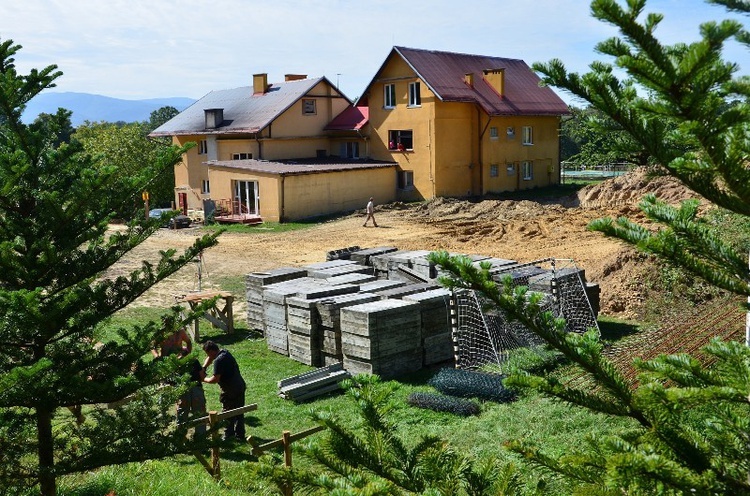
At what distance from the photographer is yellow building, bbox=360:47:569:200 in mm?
41250

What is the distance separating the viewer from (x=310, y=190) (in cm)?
3841

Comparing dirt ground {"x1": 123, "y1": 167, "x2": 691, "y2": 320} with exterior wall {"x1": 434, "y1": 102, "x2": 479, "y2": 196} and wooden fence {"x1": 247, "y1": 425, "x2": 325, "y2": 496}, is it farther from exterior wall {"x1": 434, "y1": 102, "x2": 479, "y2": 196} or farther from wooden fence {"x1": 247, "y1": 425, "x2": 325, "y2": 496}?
wooden fence {"x1": 247, "y1": 425, "x2": 325, "y2": 496}

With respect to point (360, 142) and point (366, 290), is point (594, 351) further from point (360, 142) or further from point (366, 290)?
point (360, 142)

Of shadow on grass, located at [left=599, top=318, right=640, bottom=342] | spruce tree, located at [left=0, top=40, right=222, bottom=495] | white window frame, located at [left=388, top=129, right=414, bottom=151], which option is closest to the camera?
spruce tree, located at [left=0, top=40, right=222, bottom=495]

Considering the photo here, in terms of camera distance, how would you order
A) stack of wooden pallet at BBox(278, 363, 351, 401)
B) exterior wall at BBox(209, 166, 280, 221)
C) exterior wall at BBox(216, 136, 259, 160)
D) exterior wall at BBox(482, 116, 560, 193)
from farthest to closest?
exterior wall at BBox(482, 116, 560, 193), exterior wall at BBox(216, 136, 259, 160), exterior wall at BBox(209, 166, 280, 221), stack of wooden pallet at BBox(278, 363, 351, 401)

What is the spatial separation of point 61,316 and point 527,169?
136 ft

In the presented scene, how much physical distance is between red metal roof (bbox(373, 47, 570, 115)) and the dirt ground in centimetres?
608

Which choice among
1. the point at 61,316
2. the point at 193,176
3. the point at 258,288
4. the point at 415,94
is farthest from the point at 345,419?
the point at 193,176

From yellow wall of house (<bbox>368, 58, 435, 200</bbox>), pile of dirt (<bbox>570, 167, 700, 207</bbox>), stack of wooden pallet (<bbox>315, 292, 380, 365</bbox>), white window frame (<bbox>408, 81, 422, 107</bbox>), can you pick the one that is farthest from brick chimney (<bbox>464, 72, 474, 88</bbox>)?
stack of wooden pallet (<bbox>315, 292, 380, 365</bbox>)

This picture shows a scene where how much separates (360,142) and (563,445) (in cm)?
3613

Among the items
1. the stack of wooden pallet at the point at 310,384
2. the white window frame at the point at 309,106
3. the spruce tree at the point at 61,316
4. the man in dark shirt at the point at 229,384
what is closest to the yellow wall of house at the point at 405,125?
the white window frame at the point at 309,106

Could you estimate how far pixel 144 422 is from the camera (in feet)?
27.4

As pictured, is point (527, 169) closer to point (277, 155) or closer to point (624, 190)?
point (624, 190)

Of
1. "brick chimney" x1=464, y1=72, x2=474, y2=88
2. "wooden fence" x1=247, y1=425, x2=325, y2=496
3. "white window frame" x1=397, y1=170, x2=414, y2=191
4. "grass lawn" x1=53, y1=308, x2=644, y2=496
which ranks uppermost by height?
"brick chimney" x1=464, y1=72, x2=474, y2=88
